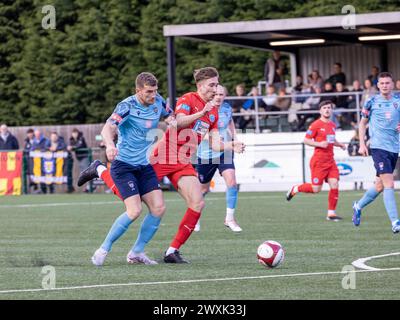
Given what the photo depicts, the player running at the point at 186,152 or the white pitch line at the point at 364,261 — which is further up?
the player running at the point at 186,152

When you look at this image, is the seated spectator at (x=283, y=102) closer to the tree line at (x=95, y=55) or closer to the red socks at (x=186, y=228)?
the tree line at (x=95, y=55)

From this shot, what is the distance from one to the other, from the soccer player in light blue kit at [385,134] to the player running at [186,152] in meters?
3.39

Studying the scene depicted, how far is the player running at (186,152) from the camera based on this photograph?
38.2ft

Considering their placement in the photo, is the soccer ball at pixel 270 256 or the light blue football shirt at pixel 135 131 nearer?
the soccer ball at pixel 270 256

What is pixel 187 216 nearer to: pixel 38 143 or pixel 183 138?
pixel 183 138

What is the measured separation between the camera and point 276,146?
28.4 m

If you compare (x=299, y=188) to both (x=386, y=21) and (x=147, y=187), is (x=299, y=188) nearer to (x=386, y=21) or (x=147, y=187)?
(x=147, y=187)

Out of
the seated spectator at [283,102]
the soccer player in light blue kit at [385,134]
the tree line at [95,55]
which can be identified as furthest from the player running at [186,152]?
the tree line at [95,55]

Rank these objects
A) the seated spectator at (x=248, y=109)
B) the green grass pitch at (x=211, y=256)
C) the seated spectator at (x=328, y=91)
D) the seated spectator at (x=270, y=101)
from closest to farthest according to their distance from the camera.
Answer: the green grass pitch at (x=211, y=256)
the seated spectator at (x=328, y=91)
the seated spectator at (x=270, y=101)
the seated spectator at (x=248, y=109)

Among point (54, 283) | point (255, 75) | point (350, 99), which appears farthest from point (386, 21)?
point (54, 283)

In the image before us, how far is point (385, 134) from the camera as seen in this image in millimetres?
15172

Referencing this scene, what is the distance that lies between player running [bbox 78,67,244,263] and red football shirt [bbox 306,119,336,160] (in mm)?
6462

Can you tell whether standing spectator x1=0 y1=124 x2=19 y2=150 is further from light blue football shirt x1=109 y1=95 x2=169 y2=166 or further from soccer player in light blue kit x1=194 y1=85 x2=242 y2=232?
light blue football shirt x1=109 y1=95 x2=169 y2=166

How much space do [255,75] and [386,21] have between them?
355 inches
